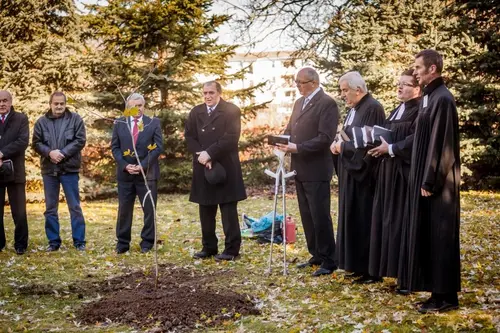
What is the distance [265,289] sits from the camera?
554 cm

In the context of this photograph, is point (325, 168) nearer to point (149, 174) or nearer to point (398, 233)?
point (398, 233)

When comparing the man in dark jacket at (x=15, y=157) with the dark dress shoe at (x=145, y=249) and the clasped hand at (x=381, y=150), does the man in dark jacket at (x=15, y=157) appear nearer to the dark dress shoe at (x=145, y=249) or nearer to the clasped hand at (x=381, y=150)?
the dark dress shoe at (x=145, y=249)

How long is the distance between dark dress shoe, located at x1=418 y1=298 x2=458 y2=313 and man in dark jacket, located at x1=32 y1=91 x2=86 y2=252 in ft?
16.8

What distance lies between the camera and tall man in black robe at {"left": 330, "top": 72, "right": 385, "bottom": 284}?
5527 millimetres

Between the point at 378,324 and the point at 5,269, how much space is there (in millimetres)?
4635

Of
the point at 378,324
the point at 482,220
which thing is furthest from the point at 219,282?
the point at 482,220

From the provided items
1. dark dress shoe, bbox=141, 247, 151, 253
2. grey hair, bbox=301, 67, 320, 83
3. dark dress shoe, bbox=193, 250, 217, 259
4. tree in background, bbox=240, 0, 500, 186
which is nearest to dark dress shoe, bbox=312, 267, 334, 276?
dark dress shoe, bbox=193, 250, 217, 259

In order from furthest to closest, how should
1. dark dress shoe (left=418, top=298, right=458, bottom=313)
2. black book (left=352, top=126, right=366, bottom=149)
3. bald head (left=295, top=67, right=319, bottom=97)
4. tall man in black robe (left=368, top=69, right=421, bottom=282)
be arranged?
bald head (left=295, top=67, right=319, bottom=97)
black book (left=352, top=126, right=366, bottom=149)
tall man in black robe (left=368, top=69, right=421, bottom=282)
dark dress shoe (left=418, top=298, right=458, bottom=313)

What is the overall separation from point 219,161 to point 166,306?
2.57 meters

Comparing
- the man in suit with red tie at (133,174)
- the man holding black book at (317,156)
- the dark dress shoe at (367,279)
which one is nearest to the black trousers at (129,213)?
the man in suit with red tie at (133,174)

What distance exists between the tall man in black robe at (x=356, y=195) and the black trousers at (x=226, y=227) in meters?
1.75

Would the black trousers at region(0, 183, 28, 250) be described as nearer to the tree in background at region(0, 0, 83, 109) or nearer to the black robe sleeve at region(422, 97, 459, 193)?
the black robe sleeve at region(422, 97, 459, 193)

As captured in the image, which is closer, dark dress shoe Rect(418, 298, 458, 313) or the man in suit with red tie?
dark dress shoe Rect(418, 298, 458, 313)

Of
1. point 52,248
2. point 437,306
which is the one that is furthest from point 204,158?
point 437,306
